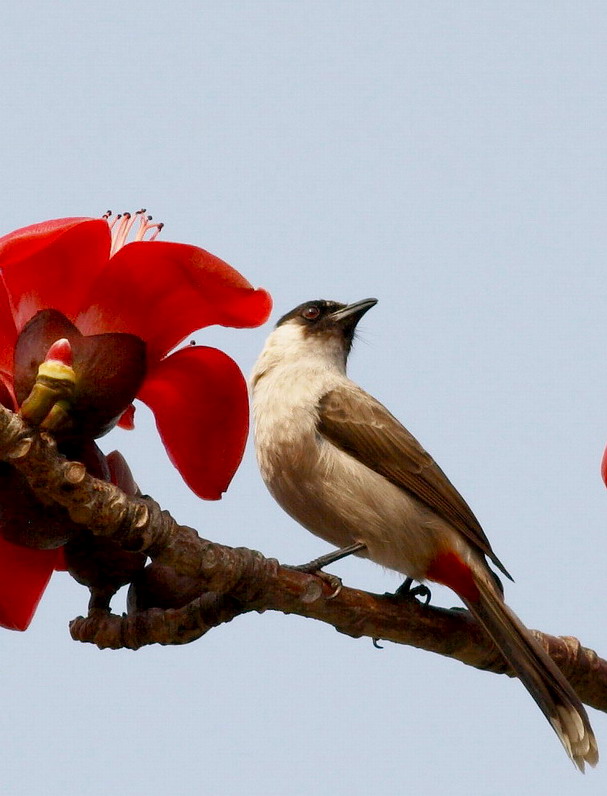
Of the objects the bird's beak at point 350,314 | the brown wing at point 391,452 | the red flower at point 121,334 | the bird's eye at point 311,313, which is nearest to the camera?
the red flower at point 121,334

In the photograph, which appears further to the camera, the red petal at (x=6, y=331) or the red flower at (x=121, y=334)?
the red petal at (x=6, y=331)

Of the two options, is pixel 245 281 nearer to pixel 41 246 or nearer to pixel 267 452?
pixel 41 246

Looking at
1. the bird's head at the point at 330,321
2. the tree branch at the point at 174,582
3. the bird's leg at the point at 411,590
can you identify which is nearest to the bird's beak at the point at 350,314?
the bird's head at the point at 330,321

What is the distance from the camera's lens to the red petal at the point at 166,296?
2.03 meters

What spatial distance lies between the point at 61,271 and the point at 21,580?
68cm

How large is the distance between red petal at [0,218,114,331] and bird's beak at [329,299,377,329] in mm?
2712

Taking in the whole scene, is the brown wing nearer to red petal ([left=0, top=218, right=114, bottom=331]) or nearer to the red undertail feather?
the red undertail feather

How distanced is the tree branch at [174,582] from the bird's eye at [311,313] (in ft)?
8.13

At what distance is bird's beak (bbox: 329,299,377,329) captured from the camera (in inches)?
189

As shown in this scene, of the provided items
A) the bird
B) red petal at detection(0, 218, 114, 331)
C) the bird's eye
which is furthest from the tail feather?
the bird's eye

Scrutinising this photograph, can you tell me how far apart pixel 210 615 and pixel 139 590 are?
0.57ft

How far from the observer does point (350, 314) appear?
4863 millimetres

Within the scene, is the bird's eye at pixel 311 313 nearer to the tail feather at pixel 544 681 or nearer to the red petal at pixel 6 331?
the tail feather at pixel 544 681

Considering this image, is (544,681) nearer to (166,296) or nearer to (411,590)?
(411,590)
